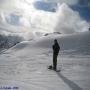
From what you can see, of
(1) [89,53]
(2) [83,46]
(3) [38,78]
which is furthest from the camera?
(2) [83,46]

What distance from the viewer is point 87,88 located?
1083 centimetres

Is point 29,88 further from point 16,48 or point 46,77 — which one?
point 16,48

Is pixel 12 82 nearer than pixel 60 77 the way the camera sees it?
Yes

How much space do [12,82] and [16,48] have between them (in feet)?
74.9

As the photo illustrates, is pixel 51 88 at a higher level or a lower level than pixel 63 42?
lower

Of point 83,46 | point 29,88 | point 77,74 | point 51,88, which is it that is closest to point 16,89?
point 29,88

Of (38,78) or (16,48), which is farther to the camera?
(16,48)

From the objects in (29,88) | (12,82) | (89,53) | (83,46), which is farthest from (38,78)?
(83,46)

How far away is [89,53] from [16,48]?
13.5 m

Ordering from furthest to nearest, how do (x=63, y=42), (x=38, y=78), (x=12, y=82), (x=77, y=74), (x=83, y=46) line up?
1. (x=63, y=42)
2. (x=83, y=46)
3. (x=77, y=74)
4. (x=38, y=78)
5. (x=12, y=82)

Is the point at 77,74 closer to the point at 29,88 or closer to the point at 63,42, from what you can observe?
the point at 29,88

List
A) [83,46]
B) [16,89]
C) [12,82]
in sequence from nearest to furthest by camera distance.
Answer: [16,89]
[12,82]
[83,46]

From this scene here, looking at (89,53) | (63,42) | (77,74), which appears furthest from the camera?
(63,42)

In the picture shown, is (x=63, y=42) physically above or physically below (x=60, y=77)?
above
